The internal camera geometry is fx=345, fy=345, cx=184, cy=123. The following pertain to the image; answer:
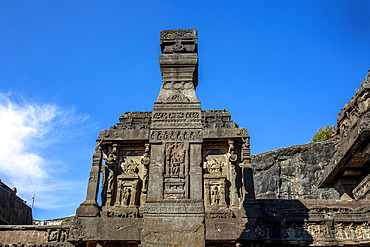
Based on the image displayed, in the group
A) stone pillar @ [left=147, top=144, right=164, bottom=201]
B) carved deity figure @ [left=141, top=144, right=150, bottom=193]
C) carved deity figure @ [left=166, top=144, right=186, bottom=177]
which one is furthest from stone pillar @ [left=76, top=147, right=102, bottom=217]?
carved deity figure @ [left=166, top=144, right=186, bottom=177]

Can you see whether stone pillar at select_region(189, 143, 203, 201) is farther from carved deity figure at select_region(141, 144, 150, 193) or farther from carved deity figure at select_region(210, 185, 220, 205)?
carved deity figure at select_region(141, 144, 150, 193)

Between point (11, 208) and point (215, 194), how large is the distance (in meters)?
10.8

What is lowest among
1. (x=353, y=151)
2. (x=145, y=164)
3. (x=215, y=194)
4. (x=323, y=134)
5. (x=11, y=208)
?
(x=215, y=194)

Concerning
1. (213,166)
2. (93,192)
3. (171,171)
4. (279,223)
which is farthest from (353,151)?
(93,192)

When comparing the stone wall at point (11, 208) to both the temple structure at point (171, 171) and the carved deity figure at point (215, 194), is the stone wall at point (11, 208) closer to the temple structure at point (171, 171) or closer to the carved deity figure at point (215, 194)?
the temple structure at point (171, 171)

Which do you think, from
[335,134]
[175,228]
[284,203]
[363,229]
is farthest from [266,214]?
[335,134]

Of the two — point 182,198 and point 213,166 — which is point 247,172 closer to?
point 213,166

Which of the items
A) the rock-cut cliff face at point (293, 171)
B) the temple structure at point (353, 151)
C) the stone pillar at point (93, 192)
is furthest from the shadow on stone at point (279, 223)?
the rock-cut cliff face at point (293, 171)

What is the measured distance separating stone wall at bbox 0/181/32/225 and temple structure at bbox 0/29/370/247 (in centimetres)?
373

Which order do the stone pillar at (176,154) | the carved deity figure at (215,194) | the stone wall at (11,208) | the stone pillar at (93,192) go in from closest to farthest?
the stone pillar at (176,154), the stone pillar at (93,192), the carved deity figure at (215,194), the stone wall at (11,208)

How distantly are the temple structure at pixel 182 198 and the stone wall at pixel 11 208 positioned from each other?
373cm

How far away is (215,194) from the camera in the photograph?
27.8 feet

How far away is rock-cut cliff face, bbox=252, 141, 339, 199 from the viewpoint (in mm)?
30953

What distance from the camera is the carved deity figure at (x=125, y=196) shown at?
8.82m
